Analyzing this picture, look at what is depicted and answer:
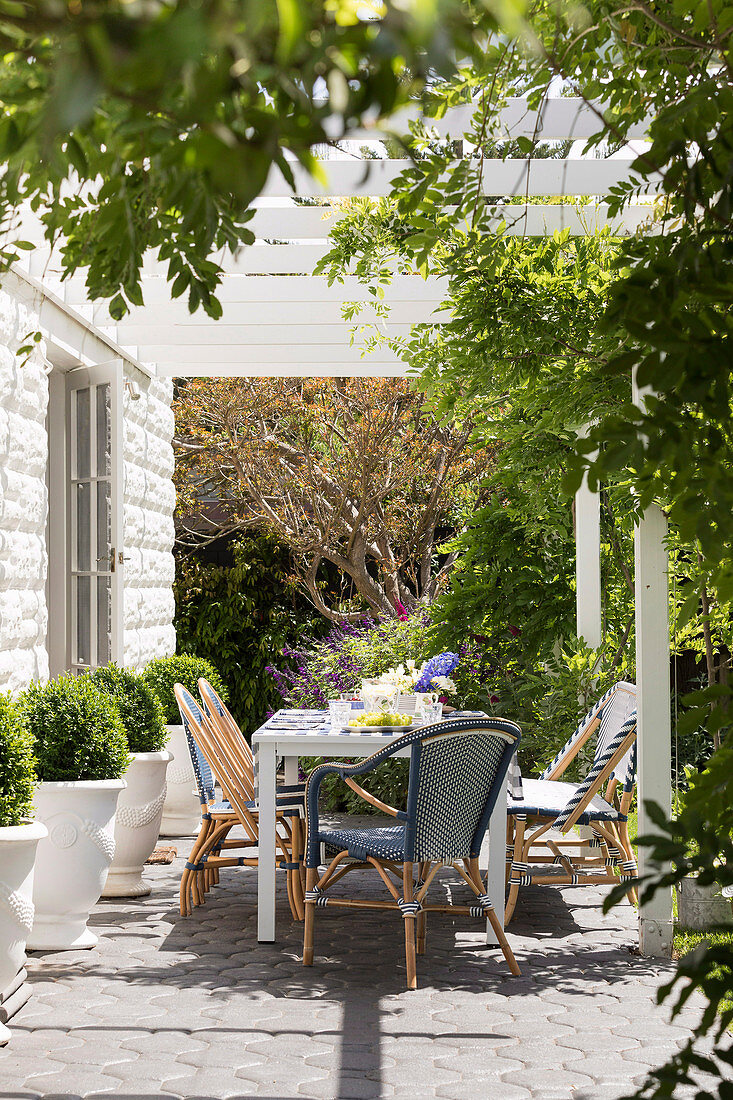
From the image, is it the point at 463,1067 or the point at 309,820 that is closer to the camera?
the point at 463,1067

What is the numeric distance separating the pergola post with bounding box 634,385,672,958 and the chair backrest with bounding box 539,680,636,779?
2.02 feet

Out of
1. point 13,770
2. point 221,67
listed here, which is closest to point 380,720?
point 13,770

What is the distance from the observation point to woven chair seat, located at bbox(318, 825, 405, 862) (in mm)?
3805

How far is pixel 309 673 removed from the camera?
8.23 metres

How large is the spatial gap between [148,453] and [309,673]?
2.10 m

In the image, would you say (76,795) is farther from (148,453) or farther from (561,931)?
(148,453)

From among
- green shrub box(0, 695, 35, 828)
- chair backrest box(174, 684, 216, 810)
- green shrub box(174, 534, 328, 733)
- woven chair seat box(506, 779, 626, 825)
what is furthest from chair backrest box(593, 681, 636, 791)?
green shrub box(174, 534, 328, 733)

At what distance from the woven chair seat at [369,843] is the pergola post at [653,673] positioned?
3.09 ft

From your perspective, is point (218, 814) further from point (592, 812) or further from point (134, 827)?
point (592, 812)

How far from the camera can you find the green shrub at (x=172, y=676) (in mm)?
6441

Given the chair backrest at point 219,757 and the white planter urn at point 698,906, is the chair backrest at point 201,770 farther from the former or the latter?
the white planter urn at point 698,906

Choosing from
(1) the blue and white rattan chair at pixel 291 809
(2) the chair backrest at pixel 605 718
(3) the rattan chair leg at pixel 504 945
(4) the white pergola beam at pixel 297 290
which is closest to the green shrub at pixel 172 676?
(1) the blue and white rattan chair at pixel 291 809

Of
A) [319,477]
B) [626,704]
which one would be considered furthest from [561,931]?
[319,477]

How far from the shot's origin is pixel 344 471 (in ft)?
31.7
